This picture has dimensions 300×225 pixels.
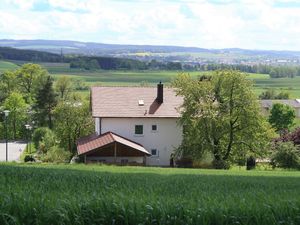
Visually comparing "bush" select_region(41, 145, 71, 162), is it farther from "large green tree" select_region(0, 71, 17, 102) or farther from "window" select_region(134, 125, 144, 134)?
"large green tree" select_region(0, 71, 17, 102)

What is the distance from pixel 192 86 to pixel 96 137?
32.6 ft

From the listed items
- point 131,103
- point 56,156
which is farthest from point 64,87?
point 56,156

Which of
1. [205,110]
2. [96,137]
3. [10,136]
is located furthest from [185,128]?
[10,136]

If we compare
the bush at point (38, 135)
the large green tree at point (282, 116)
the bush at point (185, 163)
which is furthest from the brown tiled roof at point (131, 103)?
the large green tree at point (282, 116)

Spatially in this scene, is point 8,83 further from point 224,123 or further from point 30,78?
point 224,123

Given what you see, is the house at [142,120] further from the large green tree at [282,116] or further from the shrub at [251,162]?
the large green tree at [282,116]

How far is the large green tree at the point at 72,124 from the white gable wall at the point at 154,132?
761 centimetres

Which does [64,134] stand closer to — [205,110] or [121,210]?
[205,110]

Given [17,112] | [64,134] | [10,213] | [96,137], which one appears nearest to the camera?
[10,213]

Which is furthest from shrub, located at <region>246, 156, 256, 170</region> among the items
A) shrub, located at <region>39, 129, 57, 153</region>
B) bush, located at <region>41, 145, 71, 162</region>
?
shrub, located at <region>39, 129, 57, 153</region>

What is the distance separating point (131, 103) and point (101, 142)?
301 inches

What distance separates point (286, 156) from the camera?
46406 mm

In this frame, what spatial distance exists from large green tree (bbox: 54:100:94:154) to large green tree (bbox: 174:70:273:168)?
16105 mm

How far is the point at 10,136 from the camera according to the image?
9712cm
